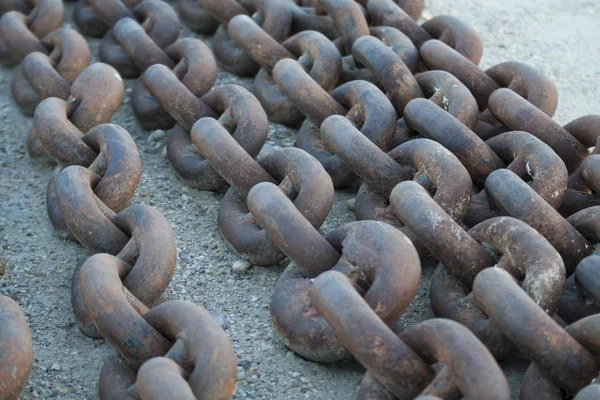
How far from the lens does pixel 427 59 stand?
2861mm

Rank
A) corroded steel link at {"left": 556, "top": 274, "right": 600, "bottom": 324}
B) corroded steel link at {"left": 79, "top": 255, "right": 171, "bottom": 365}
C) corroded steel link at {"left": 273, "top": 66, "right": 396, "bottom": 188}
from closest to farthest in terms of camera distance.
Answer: corroded steel link at {"left": 79, "top": 255, "right": 171, "bottom": 365} < corroded steel link at {"left": 556, "top": 274, "right": 600, "bottom": 324} < corroded steel link at {"left": 273, "top": 66, "right": 396, "bottom": 188}

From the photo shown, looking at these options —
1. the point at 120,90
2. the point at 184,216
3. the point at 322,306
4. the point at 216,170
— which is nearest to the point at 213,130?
the point at 216,170

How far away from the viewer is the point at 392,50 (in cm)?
289

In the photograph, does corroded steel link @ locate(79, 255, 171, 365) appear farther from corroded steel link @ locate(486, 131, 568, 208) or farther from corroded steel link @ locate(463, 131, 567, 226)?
corroded steel link @ locate(486, 131, 568, 208)

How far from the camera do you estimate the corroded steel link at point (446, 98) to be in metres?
2.55

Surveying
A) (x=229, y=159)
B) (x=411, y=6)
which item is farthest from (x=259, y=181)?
(x=411, y=6)

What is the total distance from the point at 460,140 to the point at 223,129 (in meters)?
0.76

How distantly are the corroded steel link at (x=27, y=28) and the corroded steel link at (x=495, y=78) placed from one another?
5.40 ft

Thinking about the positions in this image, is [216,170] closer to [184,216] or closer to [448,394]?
[184,216]

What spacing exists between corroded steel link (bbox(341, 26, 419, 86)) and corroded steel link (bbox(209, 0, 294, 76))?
33 cm

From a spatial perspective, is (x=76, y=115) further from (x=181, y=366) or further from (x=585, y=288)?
(x=585, y=288)

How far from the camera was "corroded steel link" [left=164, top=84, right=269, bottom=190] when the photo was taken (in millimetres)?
2562

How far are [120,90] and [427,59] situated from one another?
1.17 m

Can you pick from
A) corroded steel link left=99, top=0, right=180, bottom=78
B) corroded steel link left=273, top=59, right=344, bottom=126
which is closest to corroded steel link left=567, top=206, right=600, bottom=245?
corroded steel link left=273, top=59, right=344, bottom=126
